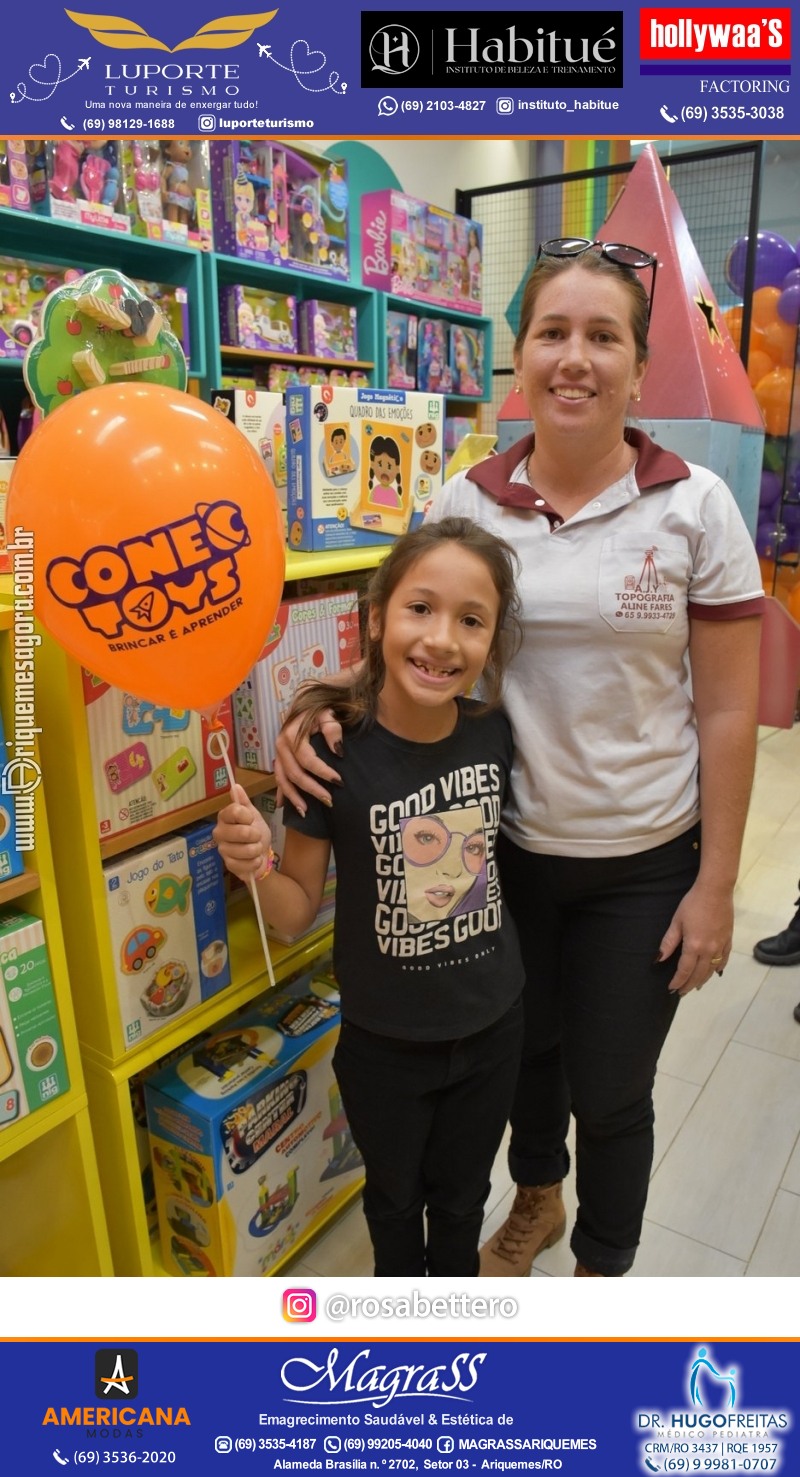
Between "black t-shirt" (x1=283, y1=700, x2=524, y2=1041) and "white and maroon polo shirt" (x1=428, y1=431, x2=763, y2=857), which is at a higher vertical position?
"white and maroon polo shirt" (x1=428, y1=431, x2=763, y2=857)

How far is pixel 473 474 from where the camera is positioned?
4.27ft

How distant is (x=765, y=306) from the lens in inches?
161

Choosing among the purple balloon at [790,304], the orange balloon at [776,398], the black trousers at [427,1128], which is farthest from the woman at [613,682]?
the purple balloon at [790,304]

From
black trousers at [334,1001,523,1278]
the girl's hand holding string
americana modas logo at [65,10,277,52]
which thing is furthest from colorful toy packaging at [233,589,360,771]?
americana modas logo at [65,10,277,52]

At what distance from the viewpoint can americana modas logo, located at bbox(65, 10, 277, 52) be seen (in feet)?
3.62

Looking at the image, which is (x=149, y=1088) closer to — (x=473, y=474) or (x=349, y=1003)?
(x=349, y=1003)

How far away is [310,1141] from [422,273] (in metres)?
4.29

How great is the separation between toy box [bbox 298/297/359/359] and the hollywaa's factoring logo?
131 inches

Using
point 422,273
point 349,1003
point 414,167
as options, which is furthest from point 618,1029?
point 414,167

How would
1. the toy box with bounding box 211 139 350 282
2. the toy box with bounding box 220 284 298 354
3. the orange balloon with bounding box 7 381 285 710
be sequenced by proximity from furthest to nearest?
the toy box with bounding box 220 284 298 354 < the toy box with bounding box 211 139 350 282 < the orange balloon with bounding box 7 381 285 710

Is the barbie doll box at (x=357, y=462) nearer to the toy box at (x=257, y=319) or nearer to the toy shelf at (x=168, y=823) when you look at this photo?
the toy shelf at (x=168, y=823)

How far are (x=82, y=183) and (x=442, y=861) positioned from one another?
8.89ft

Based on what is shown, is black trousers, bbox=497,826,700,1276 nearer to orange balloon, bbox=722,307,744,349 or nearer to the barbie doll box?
the barbie doll box
